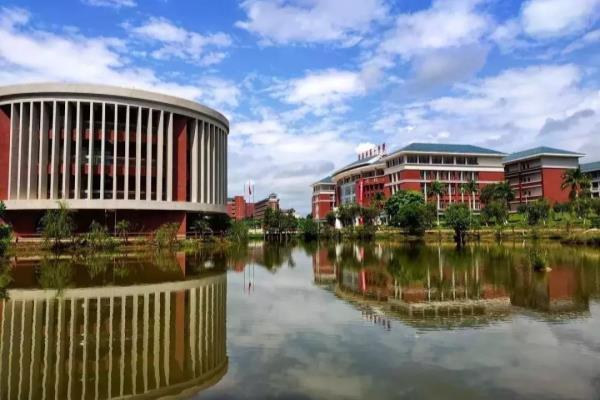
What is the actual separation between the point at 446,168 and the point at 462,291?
90253mm

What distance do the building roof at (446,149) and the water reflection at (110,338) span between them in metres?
88.4

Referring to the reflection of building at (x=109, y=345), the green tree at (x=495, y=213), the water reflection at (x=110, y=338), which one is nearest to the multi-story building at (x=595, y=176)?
the green tree at (x=495, y=213)

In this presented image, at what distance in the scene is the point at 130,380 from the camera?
9258 millimetres

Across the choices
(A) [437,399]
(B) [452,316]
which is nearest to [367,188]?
(B) [452,316]

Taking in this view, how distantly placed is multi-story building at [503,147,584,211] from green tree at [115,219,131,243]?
86336 mm

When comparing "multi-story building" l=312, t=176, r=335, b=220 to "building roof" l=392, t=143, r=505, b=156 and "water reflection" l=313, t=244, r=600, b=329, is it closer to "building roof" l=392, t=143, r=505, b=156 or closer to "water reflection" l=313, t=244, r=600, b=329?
"building roof" l=392, t=143, r=505, b=156

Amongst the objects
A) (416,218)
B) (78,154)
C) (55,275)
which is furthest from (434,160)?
(55,275)

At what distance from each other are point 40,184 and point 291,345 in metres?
49.7

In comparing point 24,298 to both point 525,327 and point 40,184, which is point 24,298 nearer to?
point 525,327

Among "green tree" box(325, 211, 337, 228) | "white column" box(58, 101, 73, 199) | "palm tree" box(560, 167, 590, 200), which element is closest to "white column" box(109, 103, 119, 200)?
"white column" box(58, 101, 73, 199)

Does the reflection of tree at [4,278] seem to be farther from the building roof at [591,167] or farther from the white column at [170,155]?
the building roof at [591,167]

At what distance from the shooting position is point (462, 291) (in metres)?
20.9

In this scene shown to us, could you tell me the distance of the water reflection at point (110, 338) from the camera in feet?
29.7

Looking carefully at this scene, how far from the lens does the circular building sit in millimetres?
51812
